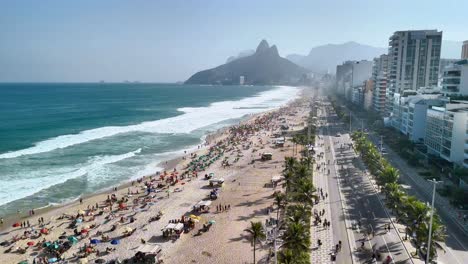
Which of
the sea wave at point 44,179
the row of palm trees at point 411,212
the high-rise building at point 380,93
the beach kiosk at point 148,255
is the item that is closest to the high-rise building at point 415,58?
the high-rise building at point 380,93

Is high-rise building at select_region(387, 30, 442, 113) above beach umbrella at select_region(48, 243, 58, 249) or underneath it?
above

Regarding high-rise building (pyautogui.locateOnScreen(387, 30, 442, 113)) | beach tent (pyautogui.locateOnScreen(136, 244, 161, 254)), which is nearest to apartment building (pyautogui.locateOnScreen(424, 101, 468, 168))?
beach tent (pyautogui.locateOnScreen(136, 244, 161, 254))

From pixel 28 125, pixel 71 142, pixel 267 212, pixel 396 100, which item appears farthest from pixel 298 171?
pixel 28 125

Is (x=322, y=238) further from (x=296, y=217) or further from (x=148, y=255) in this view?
(x=148, y=255)

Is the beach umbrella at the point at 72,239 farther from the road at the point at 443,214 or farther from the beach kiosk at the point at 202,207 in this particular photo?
the road at the point at 443,214

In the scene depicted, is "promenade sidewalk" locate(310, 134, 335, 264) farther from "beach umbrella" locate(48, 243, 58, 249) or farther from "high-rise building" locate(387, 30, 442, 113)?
"high-rise building" locate(387, 30, 442, 113)

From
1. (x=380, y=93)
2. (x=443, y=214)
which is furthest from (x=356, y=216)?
(x=380, y=93)

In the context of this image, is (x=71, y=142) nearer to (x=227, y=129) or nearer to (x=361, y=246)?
(x=227, y=129)
